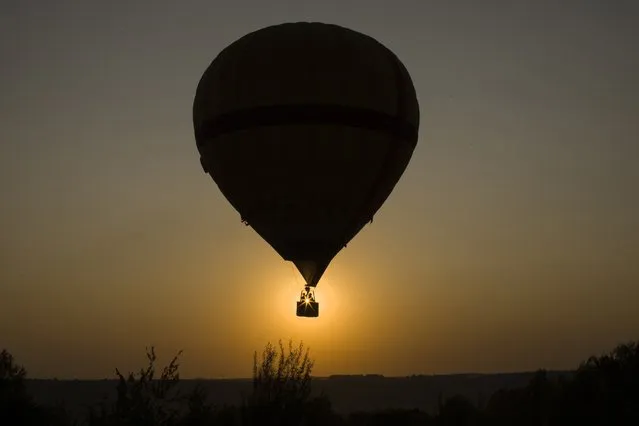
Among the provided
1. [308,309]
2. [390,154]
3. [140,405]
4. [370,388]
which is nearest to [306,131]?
[390,154]

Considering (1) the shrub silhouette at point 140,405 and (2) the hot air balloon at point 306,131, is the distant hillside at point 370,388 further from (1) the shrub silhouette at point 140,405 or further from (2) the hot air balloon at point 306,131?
(1) the shrub silhouette at point 140,405

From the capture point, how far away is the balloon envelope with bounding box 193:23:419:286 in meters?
23.7

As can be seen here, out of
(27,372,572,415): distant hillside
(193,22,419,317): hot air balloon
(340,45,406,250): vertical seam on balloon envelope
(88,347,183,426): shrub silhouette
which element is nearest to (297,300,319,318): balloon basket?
(193,22,419,317): hot air balloon

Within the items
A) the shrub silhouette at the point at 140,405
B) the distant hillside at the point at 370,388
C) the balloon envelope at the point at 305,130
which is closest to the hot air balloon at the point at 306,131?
the balloon envelope at the point at 305,130

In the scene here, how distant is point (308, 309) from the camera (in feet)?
80.1

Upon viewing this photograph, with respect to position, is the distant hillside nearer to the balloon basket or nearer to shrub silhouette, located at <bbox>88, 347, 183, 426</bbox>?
the balloon basket

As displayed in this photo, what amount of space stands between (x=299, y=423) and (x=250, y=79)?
11.2 metres

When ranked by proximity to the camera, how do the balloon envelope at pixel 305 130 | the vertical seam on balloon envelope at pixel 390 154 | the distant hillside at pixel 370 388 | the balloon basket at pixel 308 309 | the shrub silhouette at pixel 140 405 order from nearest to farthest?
the shrub silhouette at pixel 140 405
the balloon envelope at pixel 305 130
the balloon basket at pixel 308 309
the vertical seam on balloon envelope at pixel 390 154
the distant hillside at pixel 370 388

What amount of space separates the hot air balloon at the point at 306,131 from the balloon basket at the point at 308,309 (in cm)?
3

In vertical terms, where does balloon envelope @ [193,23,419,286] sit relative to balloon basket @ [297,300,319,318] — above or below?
above

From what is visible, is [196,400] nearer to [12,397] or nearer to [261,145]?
[261,145]

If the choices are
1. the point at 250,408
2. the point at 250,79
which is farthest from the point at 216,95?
the point at 250,408

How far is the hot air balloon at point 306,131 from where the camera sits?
23734mm

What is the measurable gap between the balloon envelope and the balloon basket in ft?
2.19
